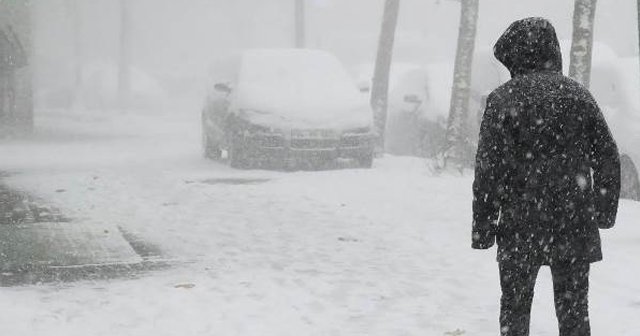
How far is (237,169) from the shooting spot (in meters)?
14.0

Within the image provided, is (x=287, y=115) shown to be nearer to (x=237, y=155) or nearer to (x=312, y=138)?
(x=312, y=138)

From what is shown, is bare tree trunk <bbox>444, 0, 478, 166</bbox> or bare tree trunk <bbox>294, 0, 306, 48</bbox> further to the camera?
bare tree trunk <bbox>294, 0, 306, 48</bbox>

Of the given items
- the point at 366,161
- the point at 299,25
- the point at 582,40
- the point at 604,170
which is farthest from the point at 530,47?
the point at 299,25

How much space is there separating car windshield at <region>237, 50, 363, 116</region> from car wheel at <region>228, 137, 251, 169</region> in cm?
58

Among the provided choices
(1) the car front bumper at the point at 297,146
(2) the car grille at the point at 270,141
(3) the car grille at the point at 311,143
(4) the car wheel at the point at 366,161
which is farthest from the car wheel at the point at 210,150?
(4) the car wheel at the point at 366,161

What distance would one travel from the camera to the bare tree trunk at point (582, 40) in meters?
9.86

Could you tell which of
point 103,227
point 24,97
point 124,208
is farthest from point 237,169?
point 24,97

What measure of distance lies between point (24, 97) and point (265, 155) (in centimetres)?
865

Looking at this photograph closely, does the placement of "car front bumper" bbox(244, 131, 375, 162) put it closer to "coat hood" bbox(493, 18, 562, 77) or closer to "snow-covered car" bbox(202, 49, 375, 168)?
"snow-covered car" bbox(202, 49, 375, 168)

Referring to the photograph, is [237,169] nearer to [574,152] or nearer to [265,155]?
[265,155]

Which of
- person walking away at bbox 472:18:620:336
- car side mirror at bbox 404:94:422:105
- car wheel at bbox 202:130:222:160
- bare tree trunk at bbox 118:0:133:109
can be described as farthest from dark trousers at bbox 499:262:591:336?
bare tree trunk at bbox 118:0:133:109

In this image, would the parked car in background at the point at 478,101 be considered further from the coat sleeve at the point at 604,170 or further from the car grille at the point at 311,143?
the coat sleeve at the point at 604,170

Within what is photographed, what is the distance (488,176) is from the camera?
396 cm

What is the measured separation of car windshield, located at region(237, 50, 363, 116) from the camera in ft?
44.8
